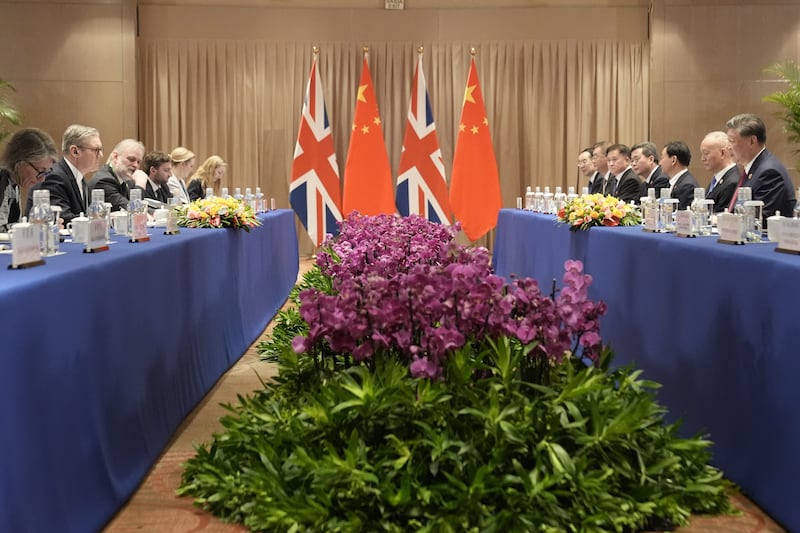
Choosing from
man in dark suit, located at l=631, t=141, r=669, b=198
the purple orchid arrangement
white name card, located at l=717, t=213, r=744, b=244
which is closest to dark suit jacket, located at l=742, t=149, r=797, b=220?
white name card, located at l=717, t=213, r=744, b=244

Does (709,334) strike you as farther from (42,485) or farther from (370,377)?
(42,485)

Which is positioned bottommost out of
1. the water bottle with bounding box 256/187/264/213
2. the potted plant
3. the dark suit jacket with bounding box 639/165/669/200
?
the water bottle with bounding box 256/187/264/213

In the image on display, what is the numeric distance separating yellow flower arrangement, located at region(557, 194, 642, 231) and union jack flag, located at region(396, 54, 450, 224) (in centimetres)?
487

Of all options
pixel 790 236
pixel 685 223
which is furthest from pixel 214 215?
pixel 790 236

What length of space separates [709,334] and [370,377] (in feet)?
3.75

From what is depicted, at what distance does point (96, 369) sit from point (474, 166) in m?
7.88

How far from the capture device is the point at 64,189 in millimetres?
Result: 4766

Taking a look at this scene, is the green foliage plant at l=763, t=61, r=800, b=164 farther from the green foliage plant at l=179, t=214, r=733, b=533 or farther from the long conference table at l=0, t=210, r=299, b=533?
the green foliage plant at l=179, t=214, r=733, b=533

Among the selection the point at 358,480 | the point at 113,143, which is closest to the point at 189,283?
the point at 358,480

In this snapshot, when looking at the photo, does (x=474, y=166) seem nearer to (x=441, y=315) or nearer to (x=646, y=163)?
(x=646, y=163)

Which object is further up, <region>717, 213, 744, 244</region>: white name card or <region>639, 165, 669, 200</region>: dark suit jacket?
<region>639, 165, 669, 200</region>: dark suit jacket

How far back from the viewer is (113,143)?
10.6 meters

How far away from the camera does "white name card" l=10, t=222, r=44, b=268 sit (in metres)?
2.42

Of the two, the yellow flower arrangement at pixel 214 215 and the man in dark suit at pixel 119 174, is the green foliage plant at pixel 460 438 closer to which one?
the yellow flower arrangement at pixel 214 215
